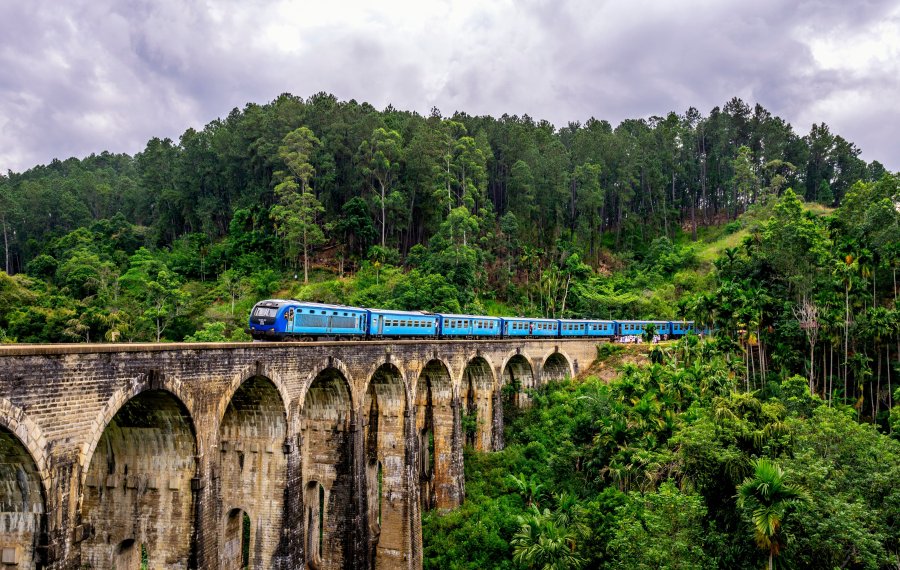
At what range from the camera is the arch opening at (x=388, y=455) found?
89.6ft

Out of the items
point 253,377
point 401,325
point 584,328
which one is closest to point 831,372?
point 584,328

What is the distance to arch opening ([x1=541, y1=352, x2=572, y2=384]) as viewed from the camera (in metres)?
47.6

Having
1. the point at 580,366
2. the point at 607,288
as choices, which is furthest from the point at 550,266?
the point at 580,366

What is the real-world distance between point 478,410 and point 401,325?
430 inches

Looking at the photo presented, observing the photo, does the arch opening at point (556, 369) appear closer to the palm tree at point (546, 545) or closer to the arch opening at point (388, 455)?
the arch opening at point (388, 455)

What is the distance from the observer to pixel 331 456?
23188 mm

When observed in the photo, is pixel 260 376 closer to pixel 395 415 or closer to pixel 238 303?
pixel 395 415

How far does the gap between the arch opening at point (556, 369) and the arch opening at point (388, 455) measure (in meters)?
22.3

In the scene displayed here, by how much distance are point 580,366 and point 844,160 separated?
63366 mm

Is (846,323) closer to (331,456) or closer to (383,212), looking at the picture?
(331,456)

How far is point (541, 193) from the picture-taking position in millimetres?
73125

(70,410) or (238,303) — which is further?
(238,303)

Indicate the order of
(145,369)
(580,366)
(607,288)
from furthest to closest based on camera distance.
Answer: (607,288), (580,366), (145,369)

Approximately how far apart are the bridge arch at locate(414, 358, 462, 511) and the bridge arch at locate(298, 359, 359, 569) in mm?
9698
